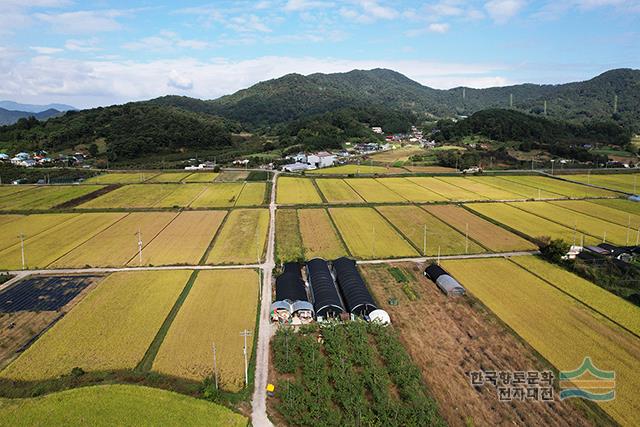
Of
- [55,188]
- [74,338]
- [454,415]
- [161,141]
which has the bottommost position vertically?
[454,415]

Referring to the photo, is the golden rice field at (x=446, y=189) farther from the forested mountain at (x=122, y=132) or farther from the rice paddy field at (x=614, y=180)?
the forested mountain at (x=122, y=132)

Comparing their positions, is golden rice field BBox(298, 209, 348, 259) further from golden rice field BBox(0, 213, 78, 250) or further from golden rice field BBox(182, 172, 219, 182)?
golden rice field BBox(182, 172, 219, 182)

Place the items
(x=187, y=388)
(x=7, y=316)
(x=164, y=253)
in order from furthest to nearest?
1. (x=164, y=253)
2. (x=7, y=316)
3. (x=187, y=388)

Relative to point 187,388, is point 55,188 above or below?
above

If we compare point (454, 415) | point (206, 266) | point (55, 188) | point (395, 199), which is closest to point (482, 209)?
point (395, 199)

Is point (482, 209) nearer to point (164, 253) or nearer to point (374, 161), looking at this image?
point (164, 253)

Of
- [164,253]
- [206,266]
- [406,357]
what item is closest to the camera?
[406,357]

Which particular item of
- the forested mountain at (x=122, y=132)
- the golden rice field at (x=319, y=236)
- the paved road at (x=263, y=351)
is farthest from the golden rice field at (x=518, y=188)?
the forested mountain at (x=122, y=132)
